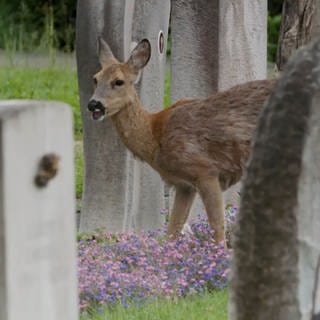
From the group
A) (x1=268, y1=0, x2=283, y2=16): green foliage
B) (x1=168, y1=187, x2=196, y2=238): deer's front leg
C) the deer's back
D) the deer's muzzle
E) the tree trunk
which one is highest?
(x1=268, y1=0, x2=283, y2=16): green foliage

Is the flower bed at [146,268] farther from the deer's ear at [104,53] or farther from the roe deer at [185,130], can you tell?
the deer's ear at [104,53]

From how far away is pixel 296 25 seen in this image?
9.23 m

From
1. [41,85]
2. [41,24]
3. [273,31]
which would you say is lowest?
[41,85]

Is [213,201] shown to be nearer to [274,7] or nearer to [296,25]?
[296,25]

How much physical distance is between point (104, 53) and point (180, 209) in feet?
4.15

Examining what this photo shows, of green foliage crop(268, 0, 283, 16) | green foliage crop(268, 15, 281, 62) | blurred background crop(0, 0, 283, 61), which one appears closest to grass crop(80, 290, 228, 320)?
blurred background crop(0, 0, 283, 61)

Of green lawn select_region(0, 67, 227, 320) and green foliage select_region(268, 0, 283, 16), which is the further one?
green foliage select_region(268, 0, 283, 16)

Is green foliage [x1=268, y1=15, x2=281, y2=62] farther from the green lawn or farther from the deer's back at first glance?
the deer's back

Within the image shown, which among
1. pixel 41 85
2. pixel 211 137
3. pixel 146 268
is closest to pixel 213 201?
pixel 211 137

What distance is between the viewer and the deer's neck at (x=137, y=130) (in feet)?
30.4

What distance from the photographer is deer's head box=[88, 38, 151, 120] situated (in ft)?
29.9

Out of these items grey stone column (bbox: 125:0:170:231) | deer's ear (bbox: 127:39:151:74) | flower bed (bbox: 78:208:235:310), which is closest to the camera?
flower bed (bbox: 78:208:235:310)

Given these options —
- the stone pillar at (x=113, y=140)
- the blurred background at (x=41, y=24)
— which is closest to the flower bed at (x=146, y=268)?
the stone pillar at (x=113, y=140)

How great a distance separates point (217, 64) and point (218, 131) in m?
1.12
